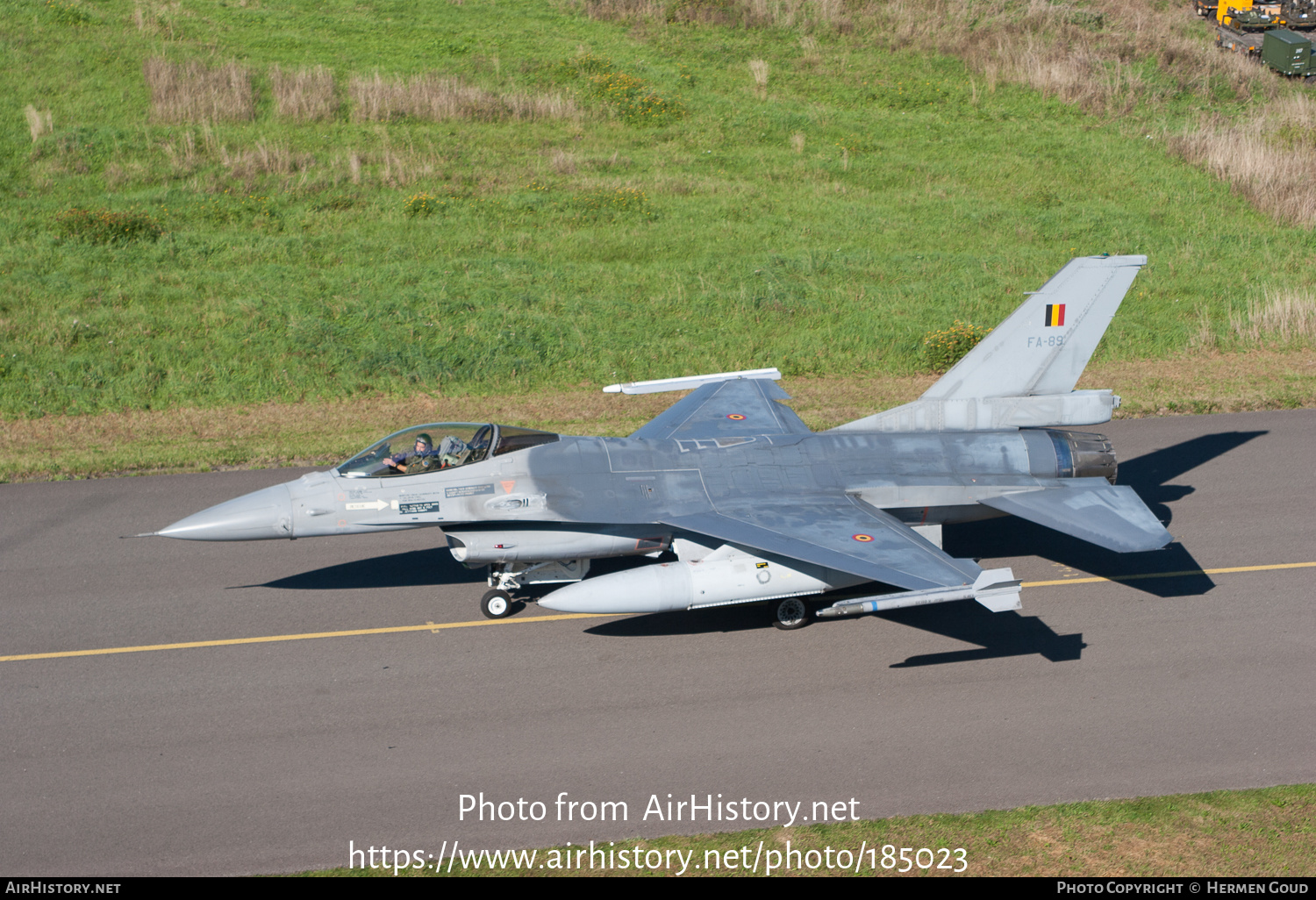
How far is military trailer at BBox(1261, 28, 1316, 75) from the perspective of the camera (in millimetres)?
38719

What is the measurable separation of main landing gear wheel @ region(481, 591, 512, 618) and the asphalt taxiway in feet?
0.63

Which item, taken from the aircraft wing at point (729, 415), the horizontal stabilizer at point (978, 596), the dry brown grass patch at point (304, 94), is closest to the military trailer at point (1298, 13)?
the dry brown grass patch at point (304, 94)

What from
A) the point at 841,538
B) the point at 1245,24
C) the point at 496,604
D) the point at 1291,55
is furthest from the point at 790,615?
the point at 1245,24

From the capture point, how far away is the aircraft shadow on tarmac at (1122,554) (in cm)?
1468

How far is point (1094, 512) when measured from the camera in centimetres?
1329

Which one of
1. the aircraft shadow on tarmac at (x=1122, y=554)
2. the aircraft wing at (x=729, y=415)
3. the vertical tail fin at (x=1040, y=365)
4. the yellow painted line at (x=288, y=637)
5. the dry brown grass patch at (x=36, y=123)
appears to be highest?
the dry brown grass patch at (x=36, y=123)

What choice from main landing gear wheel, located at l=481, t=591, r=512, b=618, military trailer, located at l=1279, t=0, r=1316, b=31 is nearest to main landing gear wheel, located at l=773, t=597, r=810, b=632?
main landing gear wheel, located at l=481, t=591, r=512, b=618

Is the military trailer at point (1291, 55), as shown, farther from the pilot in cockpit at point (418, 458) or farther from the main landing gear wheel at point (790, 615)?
the pilot in cockpit at point (418, 458)

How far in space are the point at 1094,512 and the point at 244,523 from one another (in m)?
11.0

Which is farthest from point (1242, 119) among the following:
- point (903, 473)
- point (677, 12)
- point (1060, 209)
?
point (903, 473)

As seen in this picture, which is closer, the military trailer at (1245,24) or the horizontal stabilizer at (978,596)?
the horizontal stabilizer at (978,596)

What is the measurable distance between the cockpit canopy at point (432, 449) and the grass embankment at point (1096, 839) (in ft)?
17.1
